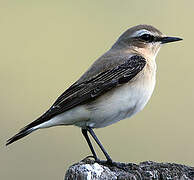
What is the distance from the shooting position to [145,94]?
29.4 feet

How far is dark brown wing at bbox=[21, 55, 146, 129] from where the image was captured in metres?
8.69

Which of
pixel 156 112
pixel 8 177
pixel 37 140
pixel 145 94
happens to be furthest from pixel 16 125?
pixel 145 94

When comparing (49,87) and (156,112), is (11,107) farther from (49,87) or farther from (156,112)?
(156,112)

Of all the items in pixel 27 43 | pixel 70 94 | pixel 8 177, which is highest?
pixel 27 43

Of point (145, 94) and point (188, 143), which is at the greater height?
point (145, 94)

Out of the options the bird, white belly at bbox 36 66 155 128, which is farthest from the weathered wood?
white belly at bbox 36 66 155 128

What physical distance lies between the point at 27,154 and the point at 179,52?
4.57 meters

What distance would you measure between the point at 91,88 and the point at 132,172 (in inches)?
78.8

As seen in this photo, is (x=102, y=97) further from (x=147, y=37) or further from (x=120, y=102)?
(x=147, y=37)

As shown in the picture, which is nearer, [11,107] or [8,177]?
[8,177]

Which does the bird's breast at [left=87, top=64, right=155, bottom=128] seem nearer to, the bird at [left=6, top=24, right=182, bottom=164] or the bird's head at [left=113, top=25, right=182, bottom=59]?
the bird at [left=6, top=24, right=182, bottom=164]

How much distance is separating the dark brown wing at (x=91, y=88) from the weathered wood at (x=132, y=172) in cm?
145

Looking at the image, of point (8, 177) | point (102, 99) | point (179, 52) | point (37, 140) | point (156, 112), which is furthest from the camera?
point (179, 52)

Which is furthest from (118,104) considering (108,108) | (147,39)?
(147,39)
